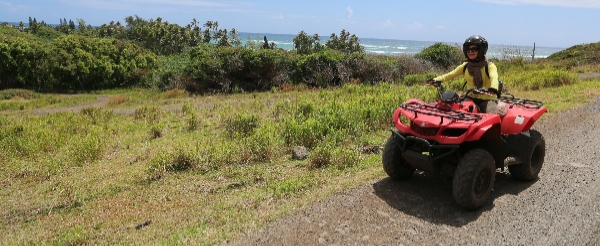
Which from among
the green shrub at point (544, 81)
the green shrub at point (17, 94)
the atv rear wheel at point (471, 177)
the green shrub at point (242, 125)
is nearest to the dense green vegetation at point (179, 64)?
the green shrub at point (17, 94)

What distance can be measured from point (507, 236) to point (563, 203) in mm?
1194

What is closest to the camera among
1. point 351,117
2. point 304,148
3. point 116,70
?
point 304,148

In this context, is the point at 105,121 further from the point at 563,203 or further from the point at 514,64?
the point at 514,64

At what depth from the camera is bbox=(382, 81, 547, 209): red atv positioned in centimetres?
444

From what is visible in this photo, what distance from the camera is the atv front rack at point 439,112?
4.50 m

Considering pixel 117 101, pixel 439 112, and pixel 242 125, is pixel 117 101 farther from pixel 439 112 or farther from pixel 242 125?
pixel 439 112

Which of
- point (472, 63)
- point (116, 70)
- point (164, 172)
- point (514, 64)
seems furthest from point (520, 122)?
point (116, 70)

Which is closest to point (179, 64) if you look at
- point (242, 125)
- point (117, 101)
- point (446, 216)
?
point (117, 101)

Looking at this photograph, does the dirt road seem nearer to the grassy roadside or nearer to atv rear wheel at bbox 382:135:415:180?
atv rear wheel at bbox 382:135:415:180

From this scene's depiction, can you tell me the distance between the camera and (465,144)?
15.8 ft

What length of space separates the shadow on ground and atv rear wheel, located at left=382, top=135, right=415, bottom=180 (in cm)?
18

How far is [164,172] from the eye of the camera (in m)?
6.86

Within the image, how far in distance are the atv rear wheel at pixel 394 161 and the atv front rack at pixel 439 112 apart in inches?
17.8

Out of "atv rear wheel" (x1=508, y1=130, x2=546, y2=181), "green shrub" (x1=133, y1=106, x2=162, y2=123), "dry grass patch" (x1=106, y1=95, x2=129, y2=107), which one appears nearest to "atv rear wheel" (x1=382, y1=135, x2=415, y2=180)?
"atv rear wheel" (x1=508, y1=130, x2=546, y2=181)
